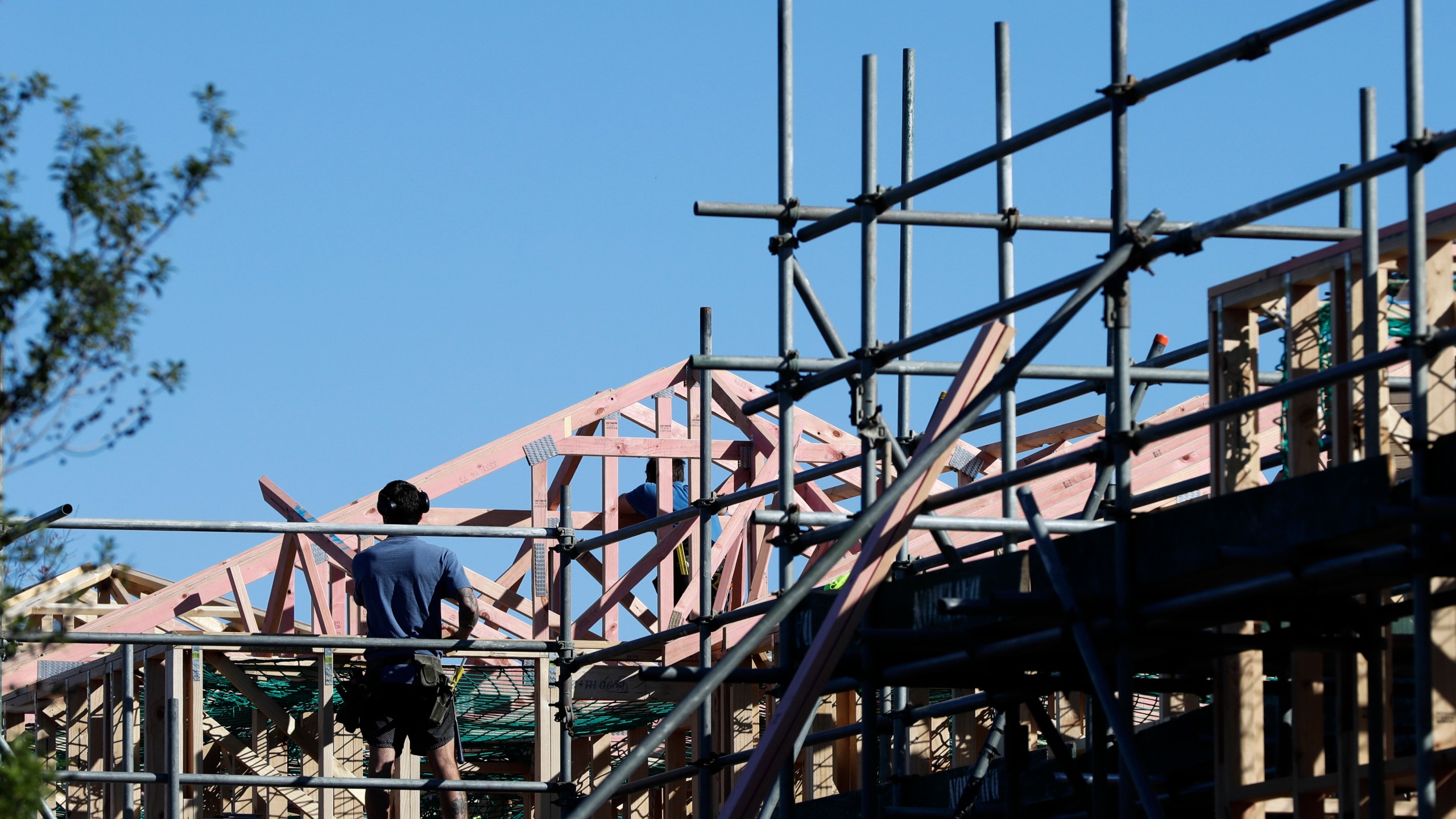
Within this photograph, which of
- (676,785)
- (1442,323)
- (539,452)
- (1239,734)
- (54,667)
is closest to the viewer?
(1442,323)

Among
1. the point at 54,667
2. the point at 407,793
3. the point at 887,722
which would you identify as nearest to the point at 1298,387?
the point at 887,722

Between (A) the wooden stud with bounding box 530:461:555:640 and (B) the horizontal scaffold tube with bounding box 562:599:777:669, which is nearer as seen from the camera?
(B) the horizontal scaffold tube with bounding box 562:599:777:669

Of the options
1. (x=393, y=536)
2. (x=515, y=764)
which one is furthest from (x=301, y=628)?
(x=393, y=536)

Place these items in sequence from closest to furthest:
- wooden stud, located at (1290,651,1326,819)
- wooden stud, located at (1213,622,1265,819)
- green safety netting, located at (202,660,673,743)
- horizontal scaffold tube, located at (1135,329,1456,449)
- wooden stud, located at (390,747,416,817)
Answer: horizontal scaffold tube, located at (1135,329,1456,449), wooden stud, located at (1290,651,1326,819), wooden stud, located at (1213,622,1265,819), wooden stud, located at (390,747,416,817), green safety netting, located at (202,660,673,743)

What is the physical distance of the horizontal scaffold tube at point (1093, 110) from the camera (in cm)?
604

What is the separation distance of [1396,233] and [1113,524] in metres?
1.47

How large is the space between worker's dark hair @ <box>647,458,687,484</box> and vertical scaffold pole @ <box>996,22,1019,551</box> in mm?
6914

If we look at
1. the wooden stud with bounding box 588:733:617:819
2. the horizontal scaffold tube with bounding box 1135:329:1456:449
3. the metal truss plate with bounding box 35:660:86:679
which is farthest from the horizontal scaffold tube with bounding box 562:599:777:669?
the wooden stud with bounding box 588:733:617:819

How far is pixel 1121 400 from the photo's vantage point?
6402 mm

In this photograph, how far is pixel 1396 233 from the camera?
672cm

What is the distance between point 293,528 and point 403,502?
22.4 inches

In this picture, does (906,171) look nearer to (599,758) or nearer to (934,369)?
(934,369)

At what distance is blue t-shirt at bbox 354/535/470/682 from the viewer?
9.93 meters

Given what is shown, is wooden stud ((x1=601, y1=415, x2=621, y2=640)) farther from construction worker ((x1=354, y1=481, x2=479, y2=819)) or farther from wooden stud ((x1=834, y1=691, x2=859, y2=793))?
construction worker ((x1=354, y1=481, x2=479, y2=819))
